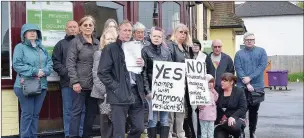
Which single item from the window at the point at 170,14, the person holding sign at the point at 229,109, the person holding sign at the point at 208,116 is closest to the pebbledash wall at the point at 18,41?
the window at the point at 170,14

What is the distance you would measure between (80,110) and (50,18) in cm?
175

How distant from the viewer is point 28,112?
652cm

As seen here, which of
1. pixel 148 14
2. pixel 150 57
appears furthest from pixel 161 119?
pixel 148 14

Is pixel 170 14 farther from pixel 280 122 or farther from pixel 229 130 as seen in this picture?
pixel 280 122

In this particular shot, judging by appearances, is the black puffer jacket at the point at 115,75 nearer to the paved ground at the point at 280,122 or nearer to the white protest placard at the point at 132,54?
the white protest placard at the point at 132,54

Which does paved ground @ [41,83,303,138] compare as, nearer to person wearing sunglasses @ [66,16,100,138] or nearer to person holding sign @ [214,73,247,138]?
person holding sign @ [214,73,247,138]

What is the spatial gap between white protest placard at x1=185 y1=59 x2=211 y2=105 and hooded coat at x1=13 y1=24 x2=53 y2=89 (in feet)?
7.04

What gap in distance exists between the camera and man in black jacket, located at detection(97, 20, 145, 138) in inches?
228

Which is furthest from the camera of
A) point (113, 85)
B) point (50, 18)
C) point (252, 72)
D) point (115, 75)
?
point (252, 72)

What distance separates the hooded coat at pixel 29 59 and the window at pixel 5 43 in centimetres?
41

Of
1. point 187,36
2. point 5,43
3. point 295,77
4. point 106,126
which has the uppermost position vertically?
point 187,36

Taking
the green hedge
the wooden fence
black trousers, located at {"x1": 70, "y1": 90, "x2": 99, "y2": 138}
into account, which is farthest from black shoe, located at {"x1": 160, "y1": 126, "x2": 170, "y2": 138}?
the wooden fence

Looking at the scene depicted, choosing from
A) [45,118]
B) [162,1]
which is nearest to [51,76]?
[45,118]

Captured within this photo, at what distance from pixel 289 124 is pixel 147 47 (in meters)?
5.37
